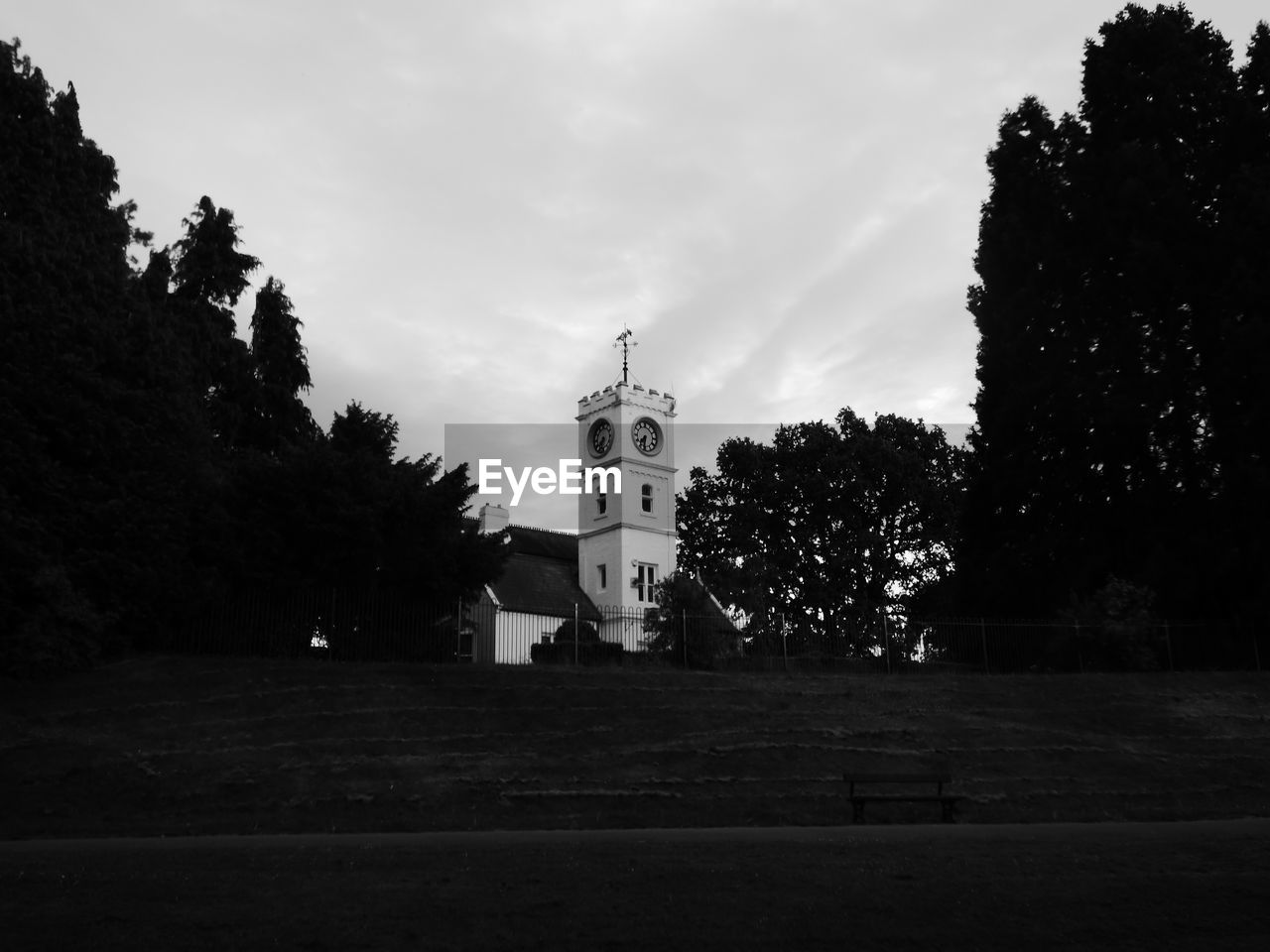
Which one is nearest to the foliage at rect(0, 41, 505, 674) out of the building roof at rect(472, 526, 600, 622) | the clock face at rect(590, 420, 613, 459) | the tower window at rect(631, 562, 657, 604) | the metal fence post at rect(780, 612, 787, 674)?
the metal fence post at rect(780, 612, 787, 674)

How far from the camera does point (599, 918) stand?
9781mm

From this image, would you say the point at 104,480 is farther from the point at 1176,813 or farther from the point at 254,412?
the point at 1176,813

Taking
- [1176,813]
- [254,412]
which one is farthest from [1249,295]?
[254,412]

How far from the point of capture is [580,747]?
21.5 metres

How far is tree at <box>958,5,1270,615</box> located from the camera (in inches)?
1226

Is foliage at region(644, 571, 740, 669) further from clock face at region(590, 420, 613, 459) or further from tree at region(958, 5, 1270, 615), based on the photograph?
clock face at region(590, 420, 613, 459)

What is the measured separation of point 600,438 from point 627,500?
487 centimetres

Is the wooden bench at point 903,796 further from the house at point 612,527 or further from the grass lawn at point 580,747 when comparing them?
the house at point 612,527

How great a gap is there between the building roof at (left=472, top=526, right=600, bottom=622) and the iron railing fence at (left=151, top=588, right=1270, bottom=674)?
880 inches

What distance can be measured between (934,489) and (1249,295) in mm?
27126

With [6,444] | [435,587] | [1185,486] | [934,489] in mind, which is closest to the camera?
[6,444]

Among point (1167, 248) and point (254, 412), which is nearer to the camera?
point (1167, 248)

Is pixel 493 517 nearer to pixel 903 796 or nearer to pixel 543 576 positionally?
pixel 543 576

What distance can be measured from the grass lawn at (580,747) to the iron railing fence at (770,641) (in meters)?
1.99
